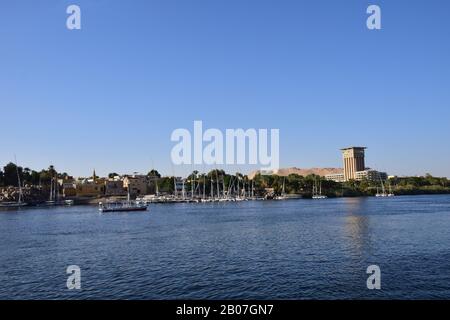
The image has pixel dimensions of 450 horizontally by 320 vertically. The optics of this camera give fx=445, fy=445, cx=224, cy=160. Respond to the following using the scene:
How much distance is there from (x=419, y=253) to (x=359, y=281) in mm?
10867

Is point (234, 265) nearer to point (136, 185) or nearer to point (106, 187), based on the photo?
point (106, 187)

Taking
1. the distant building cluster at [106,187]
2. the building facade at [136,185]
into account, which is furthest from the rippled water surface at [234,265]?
the building facade at [136,185]

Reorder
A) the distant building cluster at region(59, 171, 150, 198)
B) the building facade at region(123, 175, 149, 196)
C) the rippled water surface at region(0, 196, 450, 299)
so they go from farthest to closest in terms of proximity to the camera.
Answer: the building facade at region(123, 175, 149, 196)
the distant building cluster at region(59, 171, 150, 198)
the rippled water surface at region(0, 196, 450, 299)

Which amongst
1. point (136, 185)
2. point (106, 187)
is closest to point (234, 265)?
point (106, 187)

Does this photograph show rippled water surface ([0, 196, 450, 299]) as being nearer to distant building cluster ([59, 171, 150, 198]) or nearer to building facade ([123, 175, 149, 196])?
distant building cluster ([59, 171, 150, 198])

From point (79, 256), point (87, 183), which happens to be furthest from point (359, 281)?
point (87, 183)

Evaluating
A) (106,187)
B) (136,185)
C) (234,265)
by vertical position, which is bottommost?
(234,265)

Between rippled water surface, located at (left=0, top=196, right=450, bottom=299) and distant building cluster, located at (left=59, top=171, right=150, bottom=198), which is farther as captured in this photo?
distant building cluster, located at (left=59, top=171, right=150, bottom=198)

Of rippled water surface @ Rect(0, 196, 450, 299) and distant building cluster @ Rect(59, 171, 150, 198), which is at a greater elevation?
distant building cluster @ Rect(59, 171, 150, 198)

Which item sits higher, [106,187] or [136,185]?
[136,185]

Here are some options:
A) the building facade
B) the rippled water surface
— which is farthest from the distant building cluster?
the rippled water surface

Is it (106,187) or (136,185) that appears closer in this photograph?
(106,187)

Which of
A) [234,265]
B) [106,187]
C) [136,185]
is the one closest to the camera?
[234,265]
